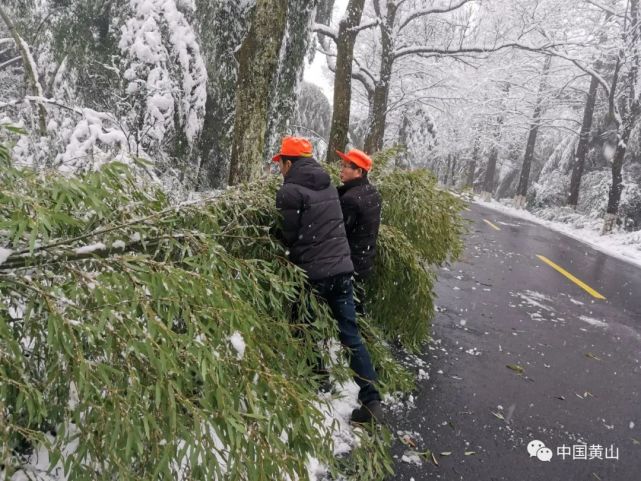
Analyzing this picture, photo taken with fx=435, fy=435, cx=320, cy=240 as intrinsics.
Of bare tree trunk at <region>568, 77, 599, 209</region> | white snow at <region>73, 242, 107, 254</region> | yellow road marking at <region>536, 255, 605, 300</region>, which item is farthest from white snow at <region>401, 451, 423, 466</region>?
bare tree trunk at <region>568, 77, 599, 209</region>

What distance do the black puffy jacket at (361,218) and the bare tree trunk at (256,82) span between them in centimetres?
133

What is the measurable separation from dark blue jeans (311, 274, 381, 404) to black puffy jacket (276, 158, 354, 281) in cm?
20

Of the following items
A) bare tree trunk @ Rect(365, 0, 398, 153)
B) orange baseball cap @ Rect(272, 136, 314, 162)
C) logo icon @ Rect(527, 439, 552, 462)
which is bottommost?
logo icon @ Rect(527, 439, 552, 462)

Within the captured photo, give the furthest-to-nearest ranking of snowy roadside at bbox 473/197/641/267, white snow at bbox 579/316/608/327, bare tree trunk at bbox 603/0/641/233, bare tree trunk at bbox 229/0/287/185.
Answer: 1. bare tree trunk at bbox 603/0/641/233
2. snowy roadside at bbox 473/197/641/267
3. white snow at bbox 579/316/608/327
4. bare tree trunk at bbox 229/0/287/185

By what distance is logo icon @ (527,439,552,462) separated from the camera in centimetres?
321

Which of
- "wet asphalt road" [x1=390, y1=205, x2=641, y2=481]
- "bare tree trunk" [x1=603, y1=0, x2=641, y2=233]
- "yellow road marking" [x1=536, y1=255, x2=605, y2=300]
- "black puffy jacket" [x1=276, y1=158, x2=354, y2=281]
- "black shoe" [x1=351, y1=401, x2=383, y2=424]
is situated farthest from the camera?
"bare tree trunk" [x1=603, y1=0, x2=641, y2=233]

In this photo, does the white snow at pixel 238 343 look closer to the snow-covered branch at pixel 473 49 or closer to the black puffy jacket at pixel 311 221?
the black puffy jacket at pixel 311 221

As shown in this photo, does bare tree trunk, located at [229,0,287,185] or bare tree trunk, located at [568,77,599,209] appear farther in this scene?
bare tree trunk, located at [568,77,599,209]

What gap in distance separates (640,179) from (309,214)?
850 inches

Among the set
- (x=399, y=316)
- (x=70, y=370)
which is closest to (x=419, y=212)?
(x=399, y=316)

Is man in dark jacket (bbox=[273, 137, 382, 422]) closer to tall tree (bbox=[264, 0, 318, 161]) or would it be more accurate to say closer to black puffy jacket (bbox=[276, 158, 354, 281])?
black puffy jacket (bbox=[276, 158, 354, 281])

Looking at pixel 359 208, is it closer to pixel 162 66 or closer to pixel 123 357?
pixel 123 357

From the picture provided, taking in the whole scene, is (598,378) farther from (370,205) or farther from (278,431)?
(278,431)

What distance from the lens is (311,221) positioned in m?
3.07
